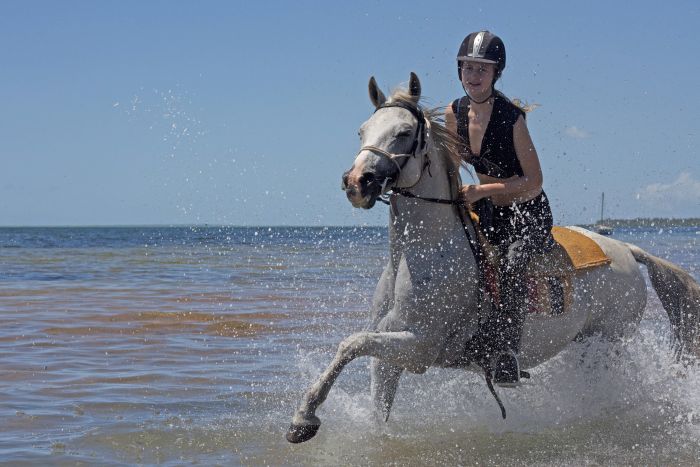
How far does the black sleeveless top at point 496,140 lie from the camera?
20.3ft

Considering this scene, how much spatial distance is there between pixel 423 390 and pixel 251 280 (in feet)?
45.1

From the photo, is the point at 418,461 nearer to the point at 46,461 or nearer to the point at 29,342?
the point at 46,461

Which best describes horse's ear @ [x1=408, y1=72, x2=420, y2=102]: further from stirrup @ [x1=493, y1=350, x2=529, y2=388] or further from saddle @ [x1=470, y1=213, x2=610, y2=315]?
stirrup @ [x1=493, y1=350, x2=529, y2=388]

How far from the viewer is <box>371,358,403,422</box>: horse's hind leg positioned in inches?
243

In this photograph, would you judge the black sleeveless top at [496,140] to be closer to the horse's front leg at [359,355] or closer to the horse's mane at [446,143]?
the horse's mane at [446,143]

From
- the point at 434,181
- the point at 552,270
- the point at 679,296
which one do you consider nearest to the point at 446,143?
the point at 434,181

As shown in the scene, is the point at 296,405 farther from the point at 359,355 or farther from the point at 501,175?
the point at 501,175

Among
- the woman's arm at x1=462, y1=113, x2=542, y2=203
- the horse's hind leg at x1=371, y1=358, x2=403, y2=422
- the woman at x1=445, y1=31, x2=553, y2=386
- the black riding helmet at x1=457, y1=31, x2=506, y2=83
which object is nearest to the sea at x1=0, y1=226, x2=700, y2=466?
the horse's hind leg at x1=371, y1=358, x2=403, y2=422

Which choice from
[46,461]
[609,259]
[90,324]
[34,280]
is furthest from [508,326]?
[34,280]

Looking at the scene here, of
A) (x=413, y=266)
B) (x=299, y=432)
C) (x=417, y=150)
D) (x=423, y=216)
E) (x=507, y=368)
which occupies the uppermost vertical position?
(x=417, y=150)

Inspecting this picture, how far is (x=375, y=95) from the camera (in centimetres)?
582

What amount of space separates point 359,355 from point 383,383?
2.38 feet

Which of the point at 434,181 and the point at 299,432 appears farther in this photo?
the point at 434,181

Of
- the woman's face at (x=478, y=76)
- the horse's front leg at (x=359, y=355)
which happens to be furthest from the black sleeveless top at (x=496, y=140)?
the horse's front leg at (x=359, y=355)
